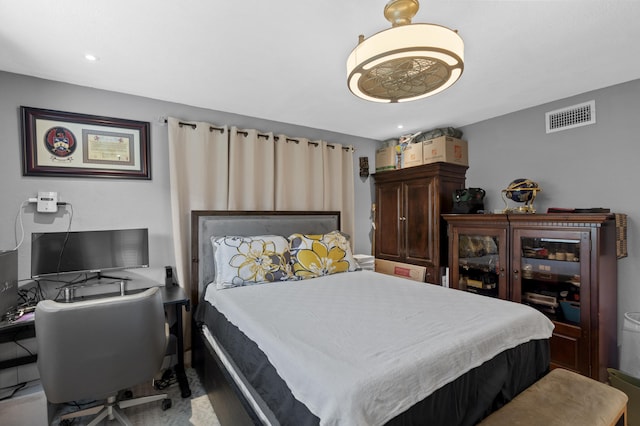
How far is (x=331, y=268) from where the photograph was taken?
285cm

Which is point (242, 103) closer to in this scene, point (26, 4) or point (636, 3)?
point (26, 4)

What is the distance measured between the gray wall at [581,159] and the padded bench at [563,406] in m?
1.46

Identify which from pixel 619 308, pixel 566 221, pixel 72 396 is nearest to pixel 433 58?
pixel 566 221

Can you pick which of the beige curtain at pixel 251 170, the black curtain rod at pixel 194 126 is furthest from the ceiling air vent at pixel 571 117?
the black curtain rod at pixel 194 126

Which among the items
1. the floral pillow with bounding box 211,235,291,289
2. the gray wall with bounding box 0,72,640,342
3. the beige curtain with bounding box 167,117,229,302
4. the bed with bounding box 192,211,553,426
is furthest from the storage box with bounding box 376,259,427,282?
the beige curtain with bounding box 167,117,229,302

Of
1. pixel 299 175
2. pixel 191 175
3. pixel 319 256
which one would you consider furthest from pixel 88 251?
pixel 299 175

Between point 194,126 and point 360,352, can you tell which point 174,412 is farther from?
point 194,126

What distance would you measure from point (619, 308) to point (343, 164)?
291cm

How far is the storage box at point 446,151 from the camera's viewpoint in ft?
11.0

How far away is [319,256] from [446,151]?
1860 millimetres

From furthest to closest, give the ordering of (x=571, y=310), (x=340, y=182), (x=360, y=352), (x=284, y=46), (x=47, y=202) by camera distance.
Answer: (x=340, y=182) → (x=571, y=310) → (x=47, y=202) → (x=284, y=46) → (x=360, y=352)

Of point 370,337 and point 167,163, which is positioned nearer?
point 370,337

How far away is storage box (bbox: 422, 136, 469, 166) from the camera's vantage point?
334 centimetres

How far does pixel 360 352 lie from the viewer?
1.25 metres
